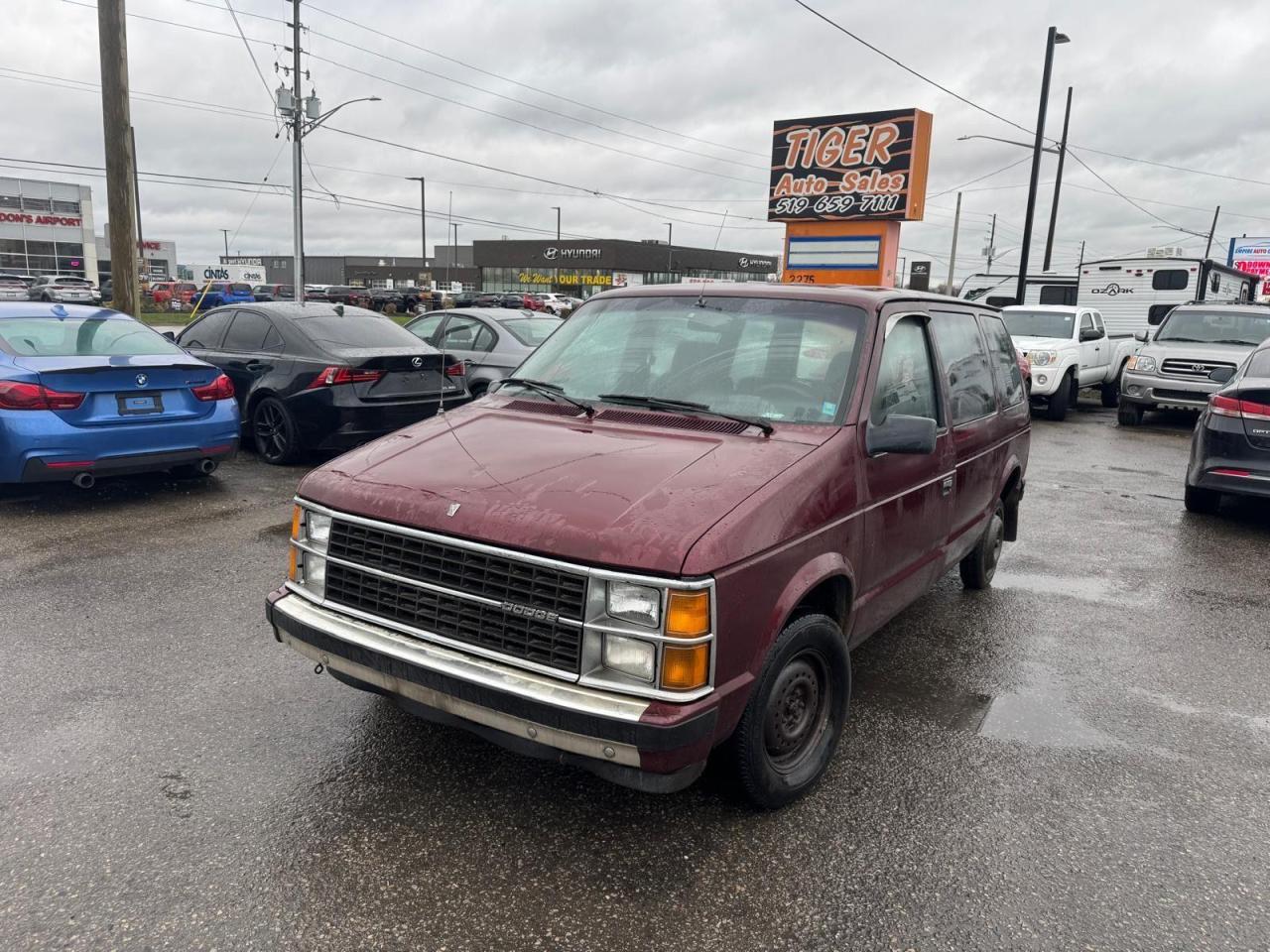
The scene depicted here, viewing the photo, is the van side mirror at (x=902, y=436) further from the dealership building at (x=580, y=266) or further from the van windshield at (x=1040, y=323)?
the dealership building at (x=580, y=266)

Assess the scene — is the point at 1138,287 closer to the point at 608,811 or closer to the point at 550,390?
the point at 550,390

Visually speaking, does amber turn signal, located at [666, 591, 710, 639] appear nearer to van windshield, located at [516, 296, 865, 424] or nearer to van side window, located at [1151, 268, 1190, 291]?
van windshield, located at [516, 296, 865, 424]

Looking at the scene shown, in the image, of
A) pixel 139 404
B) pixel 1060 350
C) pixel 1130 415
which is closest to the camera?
pixel 139 404

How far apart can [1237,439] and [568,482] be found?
6.59 metres

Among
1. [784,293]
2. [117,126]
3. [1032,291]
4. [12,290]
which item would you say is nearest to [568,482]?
[784,293]

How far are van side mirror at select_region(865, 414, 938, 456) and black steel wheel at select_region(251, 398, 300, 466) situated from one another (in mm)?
6355

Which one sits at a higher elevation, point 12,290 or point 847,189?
point 847,189

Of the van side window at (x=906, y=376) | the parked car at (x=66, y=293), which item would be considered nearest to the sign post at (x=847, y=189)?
the van side window at (x=906, y=376)

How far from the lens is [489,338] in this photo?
10586 mm

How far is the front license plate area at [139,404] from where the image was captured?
21.7 feet

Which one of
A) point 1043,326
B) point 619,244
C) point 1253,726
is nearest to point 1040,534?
point 1253,726

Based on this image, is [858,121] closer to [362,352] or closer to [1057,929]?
[362,352]

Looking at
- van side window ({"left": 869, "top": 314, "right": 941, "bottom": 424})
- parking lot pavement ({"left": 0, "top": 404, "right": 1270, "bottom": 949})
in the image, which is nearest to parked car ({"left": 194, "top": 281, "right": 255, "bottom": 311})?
parking lot pavement ({"left": 0, "top": 404, "right": 1270, "bottom": 949})

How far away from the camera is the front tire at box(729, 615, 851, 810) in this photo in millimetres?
2852
